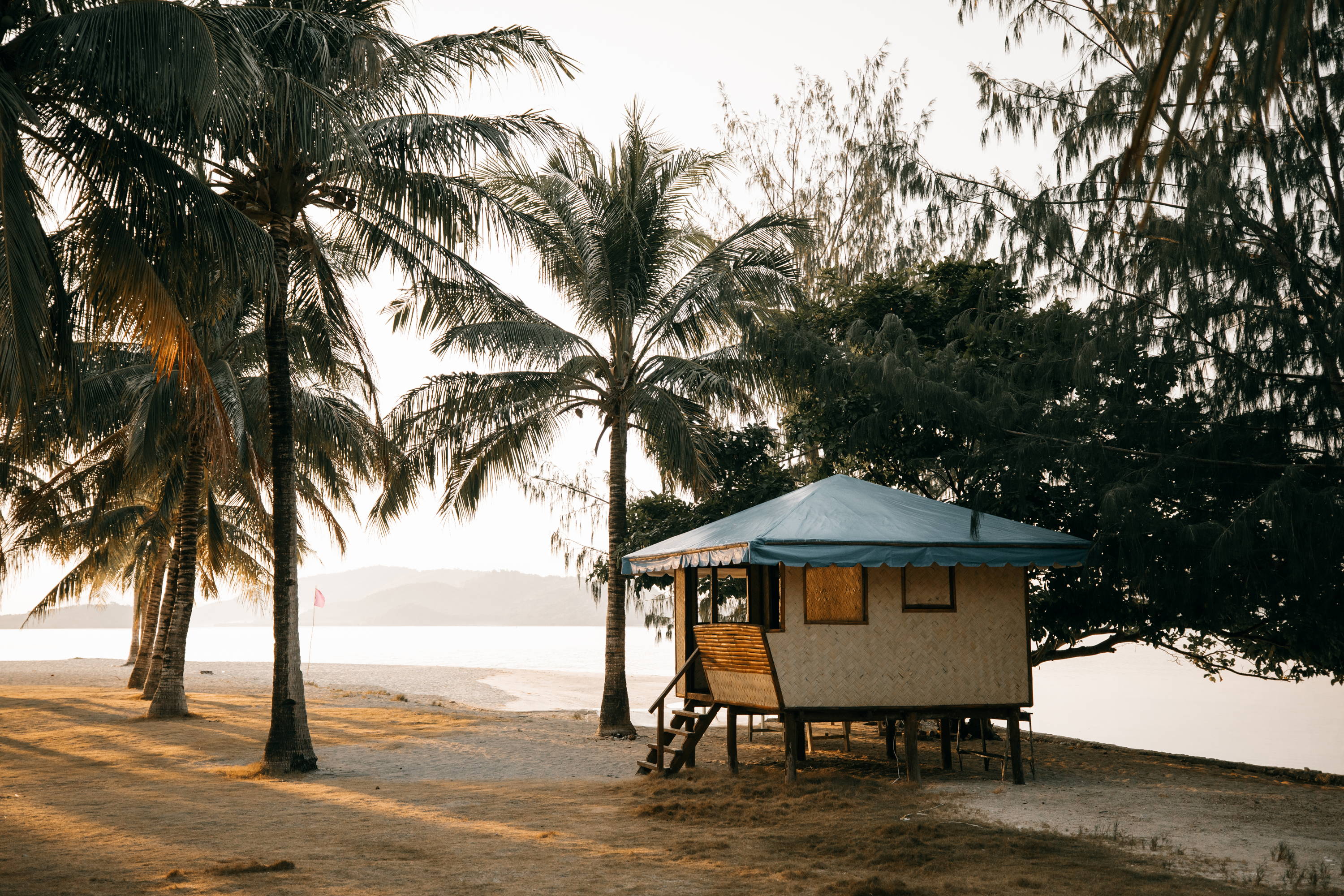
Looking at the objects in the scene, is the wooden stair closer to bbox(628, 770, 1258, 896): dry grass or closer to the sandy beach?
the sandy beach

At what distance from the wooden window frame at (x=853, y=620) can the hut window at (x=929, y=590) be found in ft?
0.66

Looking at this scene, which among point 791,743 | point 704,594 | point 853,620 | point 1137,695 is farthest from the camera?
point 1137,695

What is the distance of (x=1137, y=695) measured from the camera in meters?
41.3

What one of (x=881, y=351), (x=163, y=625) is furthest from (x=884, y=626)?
(x=163, y=625)

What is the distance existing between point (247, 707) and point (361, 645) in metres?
82.6

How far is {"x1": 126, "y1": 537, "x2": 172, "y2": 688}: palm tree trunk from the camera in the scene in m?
24.4

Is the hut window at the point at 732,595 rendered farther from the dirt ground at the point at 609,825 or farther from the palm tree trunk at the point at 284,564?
the palm tree trunk at the point at 284,564

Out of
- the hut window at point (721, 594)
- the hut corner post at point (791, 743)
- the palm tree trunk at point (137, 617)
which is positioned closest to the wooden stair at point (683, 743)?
the hut corner post at point (791, 743)

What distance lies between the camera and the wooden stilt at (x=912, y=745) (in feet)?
35.6

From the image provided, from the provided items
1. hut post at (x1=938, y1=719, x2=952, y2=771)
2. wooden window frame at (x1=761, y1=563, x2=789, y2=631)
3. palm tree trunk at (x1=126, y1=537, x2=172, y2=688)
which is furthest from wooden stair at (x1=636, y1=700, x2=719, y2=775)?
palm tree trunk at (x1=126, y1=537, x2=172, y2=688)

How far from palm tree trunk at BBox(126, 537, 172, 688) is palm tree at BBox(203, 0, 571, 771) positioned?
13303mm

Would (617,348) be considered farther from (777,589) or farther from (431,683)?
(431,683)

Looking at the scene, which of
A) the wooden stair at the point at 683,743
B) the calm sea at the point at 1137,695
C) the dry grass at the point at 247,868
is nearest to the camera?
the dry grass at the point at 247,868

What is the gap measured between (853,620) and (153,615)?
64.6 feet
